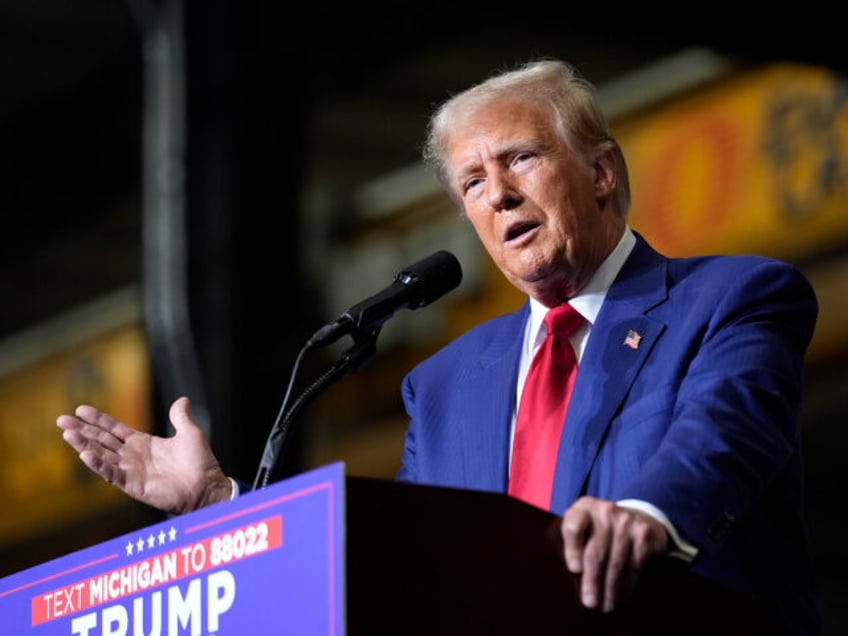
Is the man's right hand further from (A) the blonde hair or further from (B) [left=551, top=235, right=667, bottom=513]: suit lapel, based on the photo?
(A) the blonde hair

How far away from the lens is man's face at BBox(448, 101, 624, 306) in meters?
2.08

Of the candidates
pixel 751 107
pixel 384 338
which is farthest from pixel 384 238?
pixel 751 107

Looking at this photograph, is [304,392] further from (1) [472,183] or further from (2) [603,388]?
(1) [472,183]

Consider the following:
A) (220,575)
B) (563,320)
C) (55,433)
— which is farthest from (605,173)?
(55,433)

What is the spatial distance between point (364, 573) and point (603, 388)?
585 mm

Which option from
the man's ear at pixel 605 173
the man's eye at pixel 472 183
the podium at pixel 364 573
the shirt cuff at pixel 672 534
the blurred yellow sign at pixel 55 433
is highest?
the blurred yellow sign at pixel 55 433

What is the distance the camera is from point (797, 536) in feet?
5.81

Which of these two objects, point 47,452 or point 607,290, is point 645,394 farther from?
point 47,452

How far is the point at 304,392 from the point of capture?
1.76 meters

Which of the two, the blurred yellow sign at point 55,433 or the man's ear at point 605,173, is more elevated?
the blurred yellow sign at point 55,433

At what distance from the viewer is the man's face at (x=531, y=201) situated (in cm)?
208

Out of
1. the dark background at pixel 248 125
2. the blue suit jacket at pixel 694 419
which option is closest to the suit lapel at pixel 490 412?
the blue suit jacket at pixel 694 419

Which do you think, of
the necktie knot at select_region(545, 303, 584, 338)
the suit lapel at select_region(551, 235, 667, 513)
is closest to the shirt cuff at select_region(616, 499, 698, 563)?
the suit lapel at select_region(551, 235, 667, 513)

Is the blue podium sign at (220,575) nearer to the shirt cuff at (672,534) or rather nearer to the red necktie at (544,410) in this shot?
the shirt cuff at (672,534)
